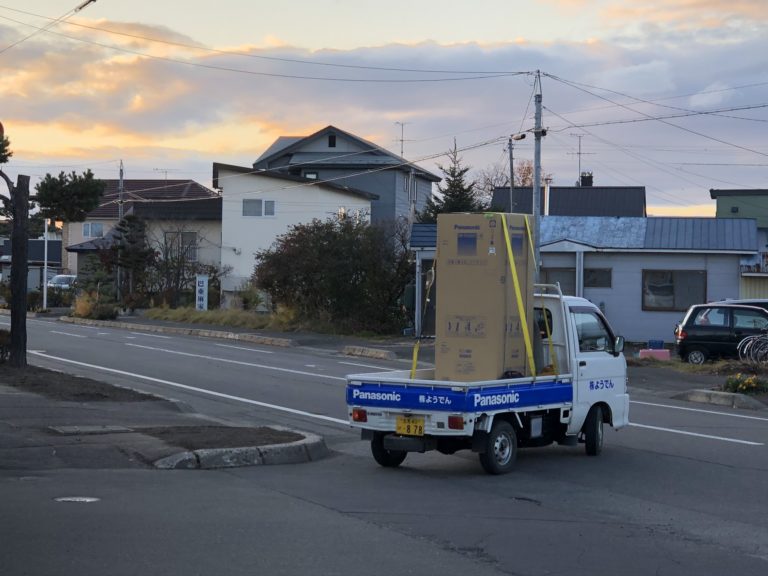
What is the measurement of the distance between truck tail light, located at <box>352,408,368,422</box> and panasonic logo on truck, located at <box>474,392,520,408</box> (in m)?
1.44

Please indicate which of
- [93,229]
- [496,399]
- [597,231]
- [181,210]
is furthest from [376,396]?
[93,229]

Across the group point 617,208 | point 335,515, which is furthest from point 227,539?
point 617,208

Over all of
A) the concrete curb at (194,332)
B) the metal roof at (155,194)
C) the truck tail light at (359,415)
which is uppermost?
the metal roof at (155,194)

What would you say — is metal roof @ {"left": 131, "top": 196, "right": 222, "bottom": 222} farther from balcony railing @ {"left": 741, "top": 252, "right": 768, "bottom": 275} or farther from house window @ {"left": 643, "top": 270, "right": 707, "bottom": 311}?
balcony railing @ {"left": 741, "top": 252, "right": 768, "bottom": 275}

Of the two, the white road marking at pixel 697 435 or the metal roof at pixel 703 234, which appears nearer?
the white road marking at pixel 697 435

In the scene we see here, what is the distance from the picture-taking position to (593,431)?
40.2 feet

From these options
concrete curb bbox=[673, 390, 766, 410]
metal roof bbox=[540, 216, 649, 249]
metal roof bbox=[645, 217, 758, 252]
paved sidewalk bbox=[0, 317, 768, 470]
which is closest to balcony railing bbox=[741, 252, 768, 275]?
metal roof bbox=[645, 217, 758, 252]

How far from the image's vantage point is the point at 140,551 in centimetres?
699

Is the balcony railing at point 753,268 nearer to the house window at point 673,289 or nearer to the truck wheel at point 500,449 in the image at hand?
the house window at point 673,289

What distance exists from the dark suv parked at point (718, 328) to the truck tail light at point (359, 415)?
53.6 ft

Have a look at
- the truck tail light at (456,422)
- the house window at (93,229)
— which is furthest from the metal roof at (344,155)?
the truck tail light at (456,422)

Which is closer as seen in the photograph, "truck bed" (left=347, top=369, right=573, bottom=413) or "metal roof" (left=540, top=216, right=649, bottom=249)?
"truck bed" (left=347, top=369, right=573, bottom=413)

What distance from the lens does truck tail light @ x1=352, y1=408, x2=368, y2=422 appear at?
1112cm

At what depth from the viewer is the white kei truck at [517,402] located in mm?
10508
